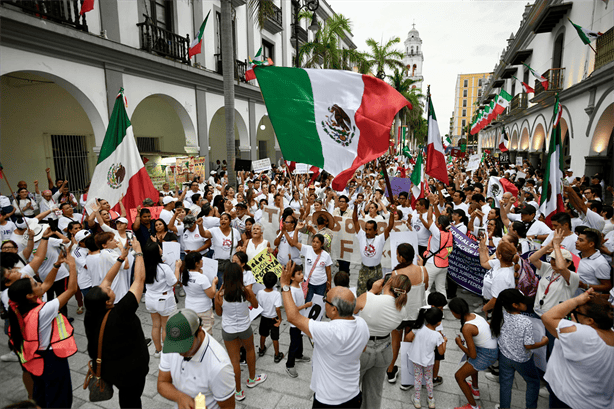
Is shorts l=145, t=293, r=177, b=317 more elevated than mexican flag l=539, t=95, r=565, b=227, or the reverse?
mexican flag l=539, t=95, r=565, b=227

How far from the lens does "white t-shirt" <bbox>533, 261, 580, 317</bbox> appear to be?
3671mm

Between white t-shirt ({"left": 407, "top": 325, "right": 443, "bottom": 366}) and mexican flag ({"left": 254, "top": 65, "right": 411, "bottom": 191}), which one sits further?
mexican flag ({"left": 254, "top": 65, "right": 411, "bottom": 191})

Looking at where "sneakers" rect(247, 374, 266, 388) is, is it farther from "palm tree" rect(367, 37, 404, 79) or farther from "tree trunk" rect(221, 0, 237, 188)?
"palm tree" rect(367, 37, 404, 79)

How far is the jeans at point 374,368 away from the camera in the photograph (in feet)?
10.4

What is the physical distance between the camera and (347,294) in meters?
2.69

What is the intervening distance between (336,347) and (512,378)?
220 centimetres

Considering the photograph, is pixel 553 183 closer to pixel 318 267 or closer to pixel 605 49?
pixel 318 267

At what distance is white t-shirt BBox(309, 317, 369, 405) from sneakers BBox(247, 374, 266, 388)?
5.21 feet

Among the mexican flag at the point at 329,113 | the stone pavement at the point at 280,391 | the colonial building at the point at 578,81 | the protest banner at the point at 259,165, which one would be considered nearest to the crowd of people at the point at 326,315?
the stone pavement at the point at 280,391

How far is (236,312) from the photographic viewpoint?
12.6 ft

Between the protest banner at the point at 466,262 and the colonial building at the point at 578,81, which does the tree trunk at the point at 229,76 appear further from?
the colonial building at the point at 578,81

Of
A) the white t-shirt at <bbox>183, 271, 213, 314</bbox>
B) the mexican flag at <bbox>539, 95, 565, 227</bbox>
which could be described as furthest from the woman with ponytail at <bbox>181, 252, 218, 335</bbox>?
the mexican flag at <bbox>539, 95, 565, 227</bbox>

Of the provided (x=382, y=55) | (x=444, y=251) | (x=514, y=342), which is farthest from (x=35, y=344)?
(x=382, y=55)

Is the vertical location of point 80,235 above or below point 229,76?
below
